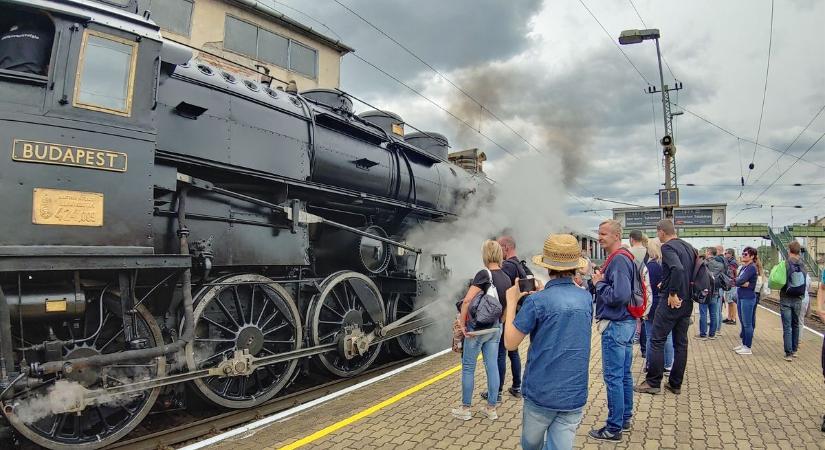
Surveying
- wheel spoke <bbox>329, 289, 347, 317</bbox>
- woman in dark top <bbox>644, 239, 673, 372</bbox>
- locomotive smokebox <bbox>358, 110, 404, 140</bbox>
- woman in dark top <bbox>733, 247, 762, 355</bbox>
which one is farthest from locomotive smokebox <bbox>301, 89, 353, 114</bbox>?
woman in dark top <bbox>733, 247, 762, 355</bbox>

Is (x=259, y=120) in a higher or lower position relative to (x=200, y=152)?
higher

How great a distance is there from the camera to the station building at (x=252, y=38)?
12.9 meters

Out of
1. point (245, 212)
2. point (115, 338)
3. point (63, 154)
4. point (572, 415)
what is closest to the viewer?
point (572, 415)

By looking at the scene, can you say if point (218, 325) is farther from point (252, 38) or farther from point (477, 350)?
point (252, 38)

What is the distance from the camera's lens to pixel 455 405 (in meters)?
4.84

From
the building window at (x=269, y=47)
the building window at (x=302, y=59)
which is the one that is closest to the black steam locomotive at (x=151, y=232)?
the building window at (x=269, y=47)

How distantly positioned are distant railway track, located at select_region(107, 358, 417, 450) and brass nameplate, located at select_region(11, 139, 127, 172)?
7.63 feet

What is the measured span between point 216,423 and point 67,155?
2791 millimetres

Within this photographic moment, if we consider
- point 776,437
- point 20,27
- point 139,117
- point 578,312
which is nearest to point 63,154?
point 139,117

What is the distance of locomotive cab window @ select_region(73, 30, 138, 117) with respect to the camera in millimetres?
3734

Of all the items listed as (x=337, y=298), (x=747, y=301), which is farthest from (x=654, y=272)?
(x=337, y=298)

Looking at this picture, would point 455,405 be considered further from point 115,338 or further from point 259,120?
point 259,120

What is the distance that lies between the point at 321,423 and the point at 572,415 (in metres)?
2.59

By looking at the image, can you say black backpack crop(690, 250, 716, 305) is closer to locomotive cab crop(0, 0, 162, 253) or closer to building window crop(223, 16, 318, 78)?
locomotive cab crop(0, 0, 162, 253)
